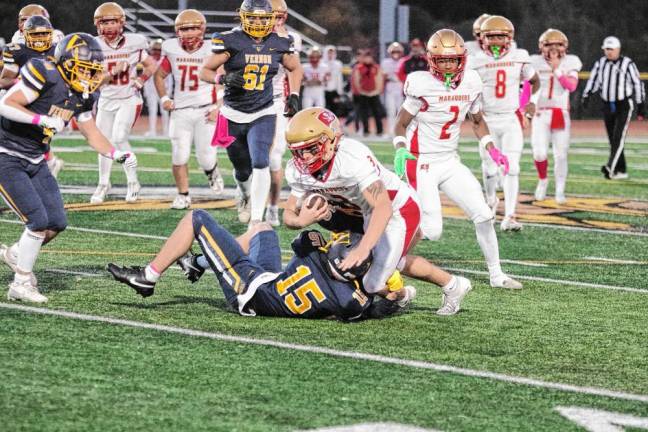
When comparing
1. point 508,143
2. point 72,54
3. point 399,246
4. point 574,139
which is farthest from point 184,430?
point 574,139

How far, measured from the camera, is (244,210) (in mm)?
11539

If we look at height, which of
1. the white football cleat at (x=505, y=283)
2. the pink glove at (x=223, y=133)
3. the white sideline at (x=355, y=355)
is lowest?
the white football cleat at (x=505, y=283)

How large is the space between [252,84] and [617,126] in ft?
26.1

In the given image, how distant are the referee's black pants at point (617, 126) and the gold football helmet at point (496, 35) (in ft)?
19.3

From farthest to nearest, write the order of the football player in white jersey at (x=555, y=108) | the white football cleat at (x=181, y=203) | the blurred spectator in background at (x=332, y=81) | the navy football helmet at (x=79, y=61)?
the blurred spectator in background at (x=332, y=81), the football player in white jersey at (x=555, y=108), the white football cleat at (x=181, y=203), the navy football helmet at (x=79, y=61)

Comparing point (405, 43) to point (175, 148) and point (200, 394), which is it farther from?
point (200, 394)

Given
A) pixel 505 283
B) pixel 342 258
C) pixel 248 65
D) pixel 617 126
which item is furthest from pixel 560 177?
pixel 342 258

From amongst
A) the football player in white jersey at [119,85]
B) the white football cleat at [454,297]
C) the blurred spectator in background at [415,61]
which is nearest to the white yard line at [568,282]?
the white football cleat at [454,297]

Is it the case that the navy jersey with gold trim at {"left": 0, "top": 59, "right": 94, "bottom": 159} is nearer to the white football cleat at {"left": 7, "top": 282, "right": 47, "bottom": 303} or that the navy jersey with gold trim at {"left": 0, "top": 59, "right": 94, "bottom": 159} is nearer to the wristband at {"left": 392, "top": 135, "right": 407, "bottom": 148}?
the white football cleat at {"left": 7, "top": 282, "right": 47, "bottom": 303}

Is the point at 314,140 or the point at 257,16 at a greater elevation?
the point at 257,16

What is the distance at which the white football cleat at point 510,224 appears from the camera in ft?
37.2

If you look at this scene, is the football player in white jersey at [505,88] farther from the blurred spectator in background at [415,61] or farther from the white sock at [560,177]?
the blurred spectator in background at [415,61]

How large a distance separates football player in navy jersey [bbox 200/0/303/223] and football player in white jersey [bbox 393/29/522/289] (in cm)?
207

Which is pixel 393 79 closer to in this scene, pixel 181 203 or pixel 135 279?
pixel 181 203
